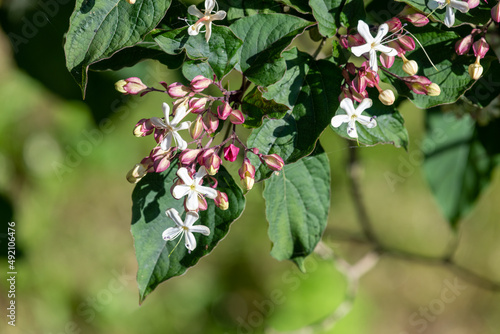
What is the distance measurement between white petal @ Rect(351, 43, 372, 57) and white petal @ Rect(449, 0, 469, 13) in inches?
4.5

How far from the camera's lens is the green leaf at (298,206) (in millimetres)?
787

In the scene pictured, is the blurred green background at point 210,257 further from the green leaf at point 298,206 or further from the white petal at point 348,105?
the white petal at point 348,105

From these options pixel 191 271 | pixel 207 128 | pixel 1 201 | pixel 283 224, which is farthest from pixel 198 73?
pixel 191 271

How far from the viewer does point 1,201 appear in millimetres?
1529

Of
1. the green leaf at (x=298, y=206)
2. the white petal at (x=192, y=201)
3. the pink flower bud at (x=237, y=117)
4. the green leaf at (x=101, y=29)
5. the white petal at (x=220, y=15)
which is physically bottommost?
the green leaf at (x=298, y=206)

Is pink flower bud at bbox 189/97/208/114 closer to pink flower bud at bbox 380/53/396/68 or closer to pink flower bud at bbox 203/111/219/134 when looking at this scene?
pink flower bud at bbox 203/111/219/134

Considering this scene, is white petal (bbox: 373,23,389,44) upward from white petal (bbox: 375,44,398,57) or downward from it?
upward
